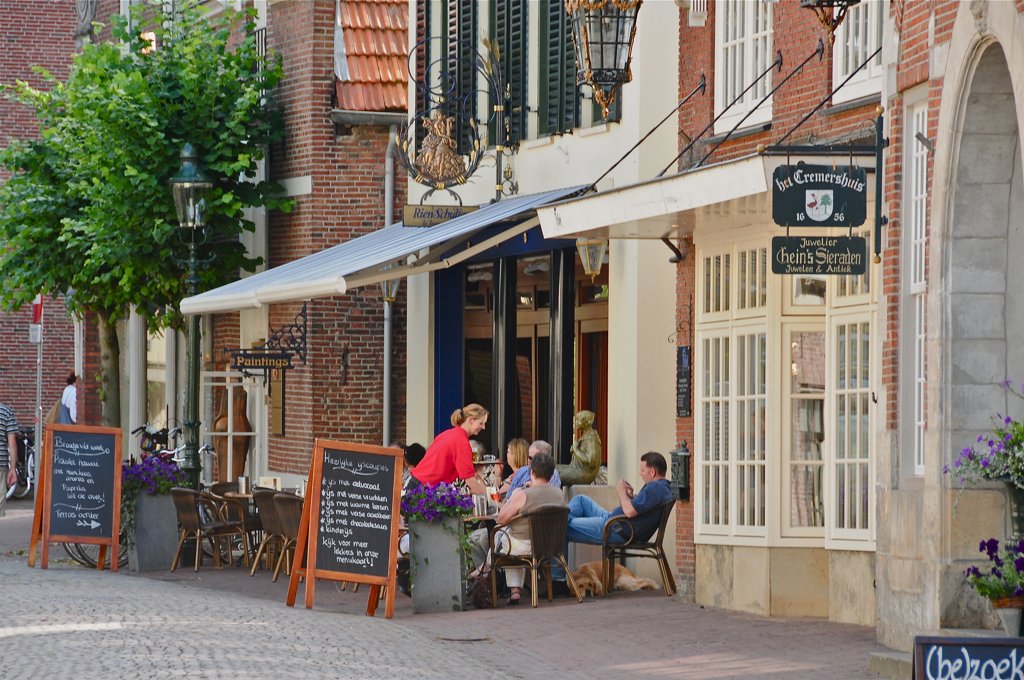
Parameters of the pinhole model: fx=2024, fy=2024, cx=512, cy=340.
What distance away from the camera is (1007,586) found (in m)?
9.80

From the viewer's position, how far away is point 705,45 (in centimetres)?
1590

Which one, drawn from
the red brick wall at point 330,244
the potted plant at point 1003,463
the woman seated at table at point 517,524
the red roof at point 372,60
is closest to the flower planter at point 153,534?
the red brick wall at point 330,244

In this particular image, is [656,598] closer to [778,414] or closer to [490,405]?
[778,414]

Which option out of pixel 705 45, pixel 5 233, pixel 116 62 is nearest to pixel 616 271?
pixel 705 45

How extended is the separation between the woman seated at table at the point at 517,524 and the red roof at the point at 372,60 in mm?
9200

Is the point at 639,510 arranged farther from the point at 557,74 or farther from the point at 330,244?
the point at 330,244

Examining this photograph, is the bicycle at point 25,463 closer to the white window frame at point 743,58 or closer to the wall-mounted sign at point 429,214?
the wall-mounted sign at point 429,214

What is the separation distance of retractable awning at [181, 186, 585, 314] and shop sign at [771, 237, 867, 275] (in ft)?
17.3

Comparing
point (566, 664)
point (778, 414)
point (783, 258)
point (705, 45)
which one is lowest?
point (566, 664)

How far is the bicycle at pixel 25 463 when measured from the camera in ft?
106

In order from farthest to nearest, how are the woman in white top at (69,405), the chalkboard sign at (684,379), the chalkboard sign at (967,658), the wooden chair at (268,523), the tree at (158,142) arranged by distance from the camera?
1. the woman in white top at (69,405)
2. the tree at (158,142)
3. the wooden chair at (268,523)
4. the chalkboard sign at (684,379)
5. the chalkboard sign at (967,658)

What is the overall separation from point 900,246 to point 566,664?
318 centimetres

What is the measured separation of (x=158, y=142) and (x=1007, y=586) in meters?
15.9

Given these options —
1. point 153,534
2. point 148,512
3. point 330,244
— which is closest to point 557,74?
point 330,244
